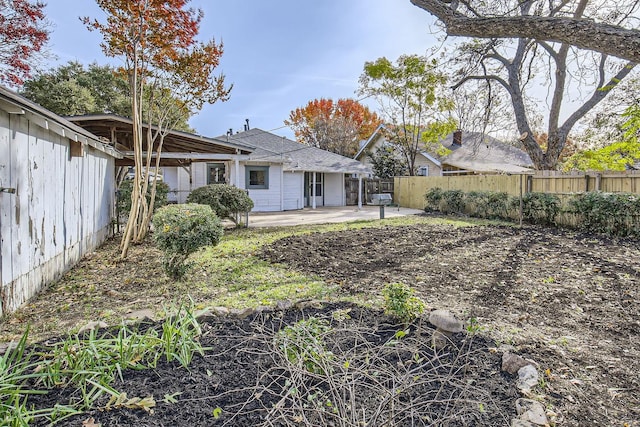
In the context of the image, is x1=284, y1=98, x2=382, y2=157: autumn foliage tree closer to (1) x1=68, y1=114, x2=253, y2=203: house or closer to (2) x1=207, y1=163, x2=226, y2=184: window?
(2) x1=207, y1=163, x2=226, y2=184: window

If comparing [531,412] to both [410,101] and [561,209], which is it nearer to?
[561,209]

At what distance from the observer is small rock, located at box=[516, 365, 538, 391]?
2229mm

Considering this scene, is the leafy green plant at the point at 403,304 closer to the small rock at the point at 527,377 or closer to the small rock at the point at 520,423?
the small rock at the point at 527,377

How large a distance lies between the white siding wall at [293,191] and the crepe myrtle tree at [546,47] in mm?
8655

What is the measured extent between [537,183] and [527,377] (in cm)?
1177

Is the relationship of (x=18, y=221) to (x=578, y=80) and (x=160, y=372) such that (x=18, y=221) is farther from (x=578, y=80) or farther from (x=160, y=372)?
(x=578, y=80)

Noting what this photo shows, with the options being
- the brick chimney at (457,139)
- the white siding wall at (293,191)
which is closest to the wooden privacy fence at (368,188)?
the white siding wall at (293,191)

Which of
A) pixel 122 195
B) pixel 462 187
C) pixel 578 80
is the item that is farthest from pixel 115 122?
pixel 462 187

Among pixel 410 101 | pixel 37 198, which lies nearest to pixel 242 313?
pixel 37 198

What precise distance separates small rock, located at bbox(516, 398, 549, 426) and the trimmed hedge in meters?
8.95

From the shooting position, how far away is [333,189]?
821 inches

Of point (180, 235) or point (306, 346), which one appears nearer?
point (306, 346)

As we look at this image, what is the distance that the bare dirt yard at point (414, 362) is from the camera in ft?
6.33

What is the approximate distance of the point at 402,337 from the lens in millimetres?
2824
